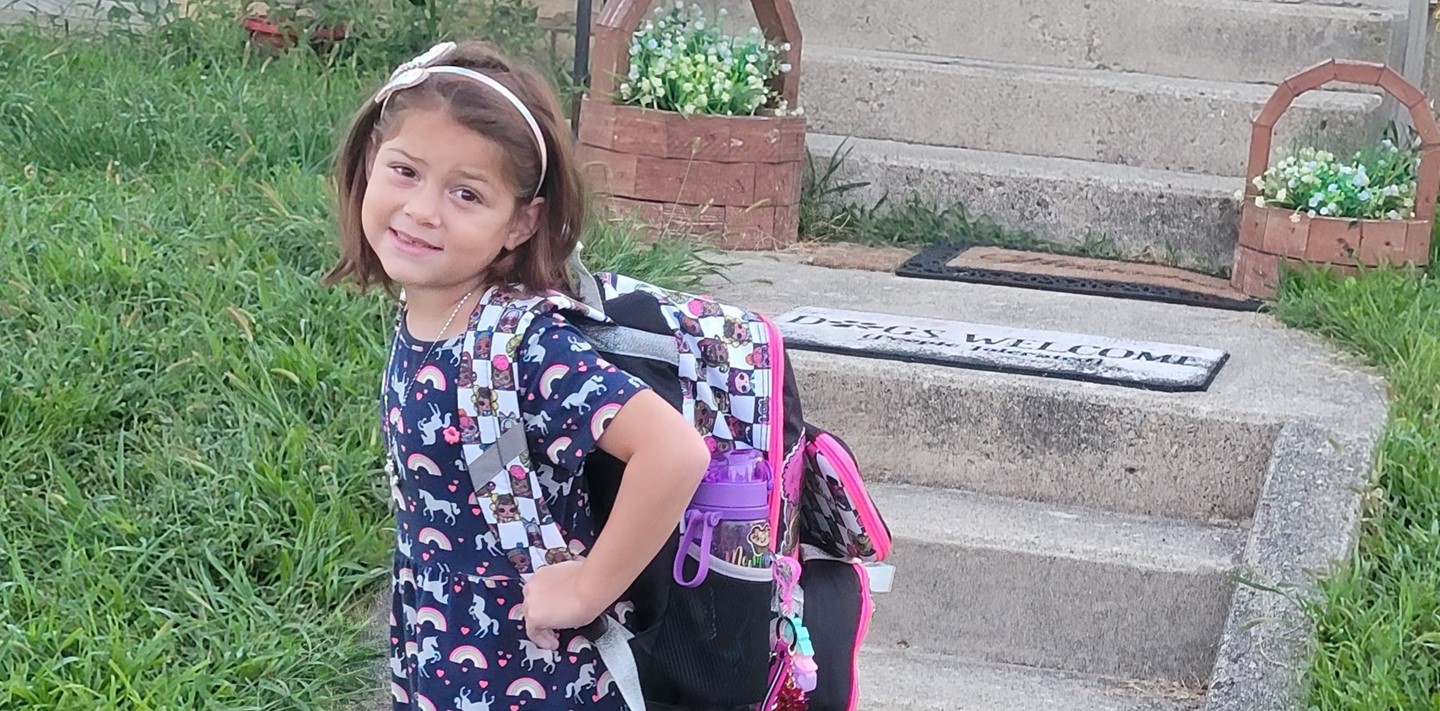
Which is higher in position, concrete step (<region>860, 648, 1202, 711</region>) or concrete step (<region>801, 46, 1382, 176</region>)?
concrete step (<region>801, 46, 1382, 176</region>)

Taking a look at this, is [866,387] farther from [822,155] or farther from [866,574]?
[822,155]

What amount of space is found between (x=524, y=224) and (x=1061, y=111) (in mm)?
3558

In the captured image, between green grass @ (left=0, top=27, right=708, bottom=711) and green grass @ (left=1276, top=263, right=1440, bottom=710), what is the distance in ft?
4.64

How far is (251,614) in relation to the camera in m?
2.63

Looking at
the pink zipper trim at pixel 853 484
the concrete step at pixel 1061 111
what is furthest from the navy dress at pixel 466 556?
the concrete step at pixel 1061 111

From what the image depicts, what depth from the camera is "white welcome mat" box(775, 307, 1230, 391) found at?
3.36 m

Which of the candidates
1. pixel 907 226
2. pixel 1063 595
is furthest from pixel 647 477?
pixel 907 226

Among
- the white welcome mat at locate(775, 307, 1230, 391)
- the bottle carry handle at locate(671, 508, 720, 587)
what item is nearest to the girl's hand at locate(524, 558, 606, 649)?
the bottle carry handle at locate(671, 508, 720, 587)

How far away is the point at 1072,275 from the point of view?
4.45 m

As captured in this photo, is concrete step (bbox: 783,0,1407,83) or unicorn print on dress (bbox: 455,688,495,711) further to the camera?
concrete step (bbox: 783,0,1407,83)

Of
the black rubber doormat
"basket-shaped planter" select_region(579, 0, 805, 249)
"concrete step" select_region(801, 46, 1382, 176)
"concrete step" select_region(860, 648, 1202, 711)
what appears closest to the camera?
"concrete step" select_region(860, 648, 1202, 711)

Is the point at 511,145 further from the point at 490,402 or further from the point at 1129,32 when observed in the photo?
the point at 1129,32

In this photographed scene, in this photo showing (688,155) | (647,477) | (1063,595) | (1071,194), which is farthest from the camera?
(1071,194)

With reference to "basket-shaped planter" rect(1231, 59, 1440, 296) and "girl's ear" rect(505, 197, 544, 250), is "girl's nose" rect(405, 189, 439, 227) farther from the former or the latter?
"basket-shaped planter" rect(1231, 59, 1440, 296)
